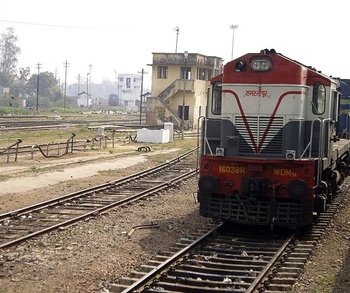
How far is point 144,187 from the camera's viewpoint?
18.2 meters

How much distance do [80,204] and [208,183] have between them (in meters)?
4.57

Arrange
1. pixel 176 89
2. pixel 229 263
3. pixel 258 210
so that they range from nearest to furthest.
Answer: pixel 229 263 → pixel 258 210 → pixel 176 89

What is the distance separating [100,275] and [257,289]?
232 centimetres

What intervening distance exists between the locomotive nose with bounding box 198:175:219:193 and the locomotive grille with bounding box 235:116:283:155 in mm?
795

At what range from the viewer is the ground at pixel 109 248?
27.4 feet

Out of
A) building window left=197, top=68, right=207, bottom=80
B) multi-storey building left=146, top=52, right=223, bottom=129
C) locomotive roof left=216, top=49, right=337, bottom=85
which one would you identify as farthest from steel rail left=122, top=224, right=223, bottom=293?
building window left=197, top=68, right=207, bottom=80

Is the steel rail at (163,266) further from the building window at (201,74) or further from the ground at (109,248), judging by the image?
the building window at (201,74)

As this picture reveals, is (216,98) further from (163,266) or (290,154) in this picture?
(163,266)

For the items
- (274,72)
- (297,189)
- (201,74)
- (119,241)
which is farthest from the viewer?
(201,74)

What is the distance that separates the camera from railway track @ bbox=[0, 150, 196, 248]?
1160cm

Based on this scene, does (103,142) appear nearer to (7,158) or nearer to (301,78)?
(7,158)

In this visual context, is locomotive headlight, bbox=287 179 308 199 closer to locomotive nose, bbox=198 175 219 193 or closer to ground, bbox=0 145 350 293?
ground, bbox=0 145 350 293

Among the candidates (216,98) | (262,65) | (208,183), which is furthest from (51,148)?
(262,65)

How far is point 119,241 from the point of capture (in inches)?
424
